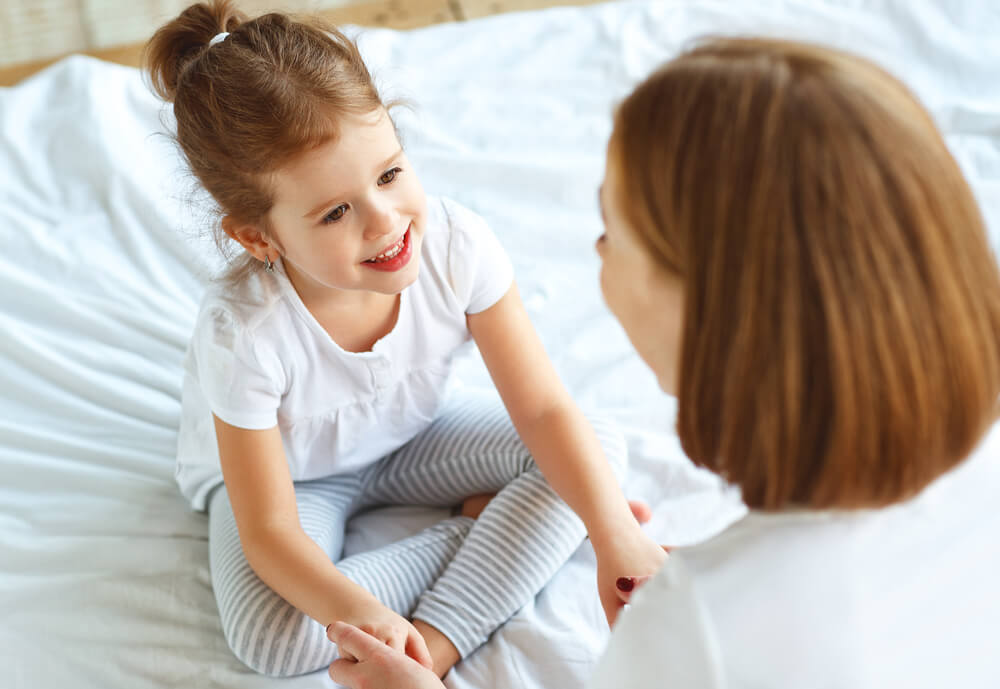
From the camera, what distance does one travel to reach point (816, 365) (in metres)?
0.48

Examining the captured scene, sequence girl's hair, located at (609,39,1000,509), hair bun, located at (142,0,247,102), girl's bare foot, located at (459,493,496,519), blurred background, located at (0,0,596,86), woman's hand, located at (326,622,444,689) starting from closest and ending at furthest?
girl's hair, located at (609,39,1000,509)
woman's hand, located at (326,622,444,689)
hair bun, located at (142,0,247,102)
girl's bare foot, located at (459,493,496,519)
blurred background, located at (0,0,596,86)

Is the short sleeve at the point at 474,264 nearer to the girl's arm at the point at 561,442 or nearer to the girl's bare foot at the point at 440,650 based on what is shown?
the girl's arm at the point at 561,442

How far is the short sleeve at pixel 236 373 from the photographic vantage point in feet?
2.97

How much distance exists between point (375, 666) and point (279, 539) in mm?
164

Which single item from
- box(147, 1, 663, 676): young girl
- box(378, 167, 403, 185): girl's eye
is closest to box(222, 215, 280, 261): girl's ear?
box(147, 1, 663, 676): young girl

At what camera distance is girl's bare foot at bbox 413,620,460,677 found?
2.95 feet

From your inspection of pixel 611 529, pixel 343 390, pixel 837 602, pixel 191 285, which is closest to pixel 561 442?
pixel 611 529

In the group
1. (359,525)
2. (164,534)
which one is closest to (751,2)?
(359,525)

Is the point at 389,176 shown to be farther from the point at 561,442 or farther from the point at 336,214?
the point at 561,442

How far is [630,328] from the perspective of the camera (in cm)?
63

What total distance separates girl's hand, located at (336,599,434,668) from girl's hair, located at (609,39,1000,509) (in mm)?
420

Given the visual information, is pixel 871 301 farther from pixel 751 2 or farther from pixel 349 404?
pixel 751 2

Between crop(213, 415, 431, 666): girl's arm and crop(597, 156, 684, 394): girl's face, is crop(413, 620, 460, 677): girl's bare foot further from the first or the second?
crop(597, 156, 684, 394): girl's face

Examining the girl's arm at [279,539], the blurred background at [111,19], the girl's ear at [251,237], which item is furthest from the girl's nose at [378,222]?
the blurred background at [111,19]
